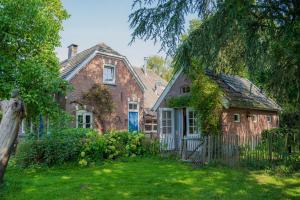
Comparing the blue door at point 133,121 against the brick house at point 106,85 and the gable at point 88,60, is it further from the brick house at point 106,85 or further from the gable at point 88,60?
the gable at point 88,60

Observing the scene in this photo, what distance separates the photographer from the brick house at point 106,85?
2173 cm

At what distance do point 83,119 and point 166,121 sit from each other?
20.6ft

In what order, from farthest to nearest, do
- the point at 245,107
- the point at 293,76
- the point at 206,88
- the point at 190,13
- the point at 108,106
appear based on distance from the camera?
the point at 108,106 < the point at 245,107 < the point at 206,88 < the point at 293,76 < the point at 190,13

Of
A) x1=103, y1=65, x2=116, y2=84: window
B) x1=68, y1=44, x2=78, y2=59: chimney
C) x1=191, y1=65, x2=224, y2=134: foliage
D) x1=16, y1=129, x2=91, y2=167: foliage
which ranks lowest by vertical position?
x1=16, y1=129, x2=91, y2=167: foliage

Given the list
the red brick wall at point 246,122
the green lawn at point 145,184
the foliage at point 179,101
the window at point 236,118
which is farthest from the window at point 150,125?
the green lawn at point 145,184

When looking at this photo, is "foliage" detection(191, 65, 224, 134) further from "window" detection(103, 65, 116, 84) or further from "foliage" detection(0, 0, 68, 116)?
"window" detection(103, 65, 116, 84)

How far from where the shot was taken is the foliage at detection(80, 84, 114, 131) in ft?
72.6

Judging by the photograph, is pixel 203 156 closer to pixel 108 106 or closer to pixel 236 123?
pixel 236 123

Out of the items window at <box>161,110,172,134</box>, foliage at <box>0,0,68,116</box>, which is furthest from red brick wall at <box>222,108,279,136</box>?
foliage at <box>0,0,68,116</box>

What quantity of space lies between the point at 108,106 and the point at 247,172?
13.7 m

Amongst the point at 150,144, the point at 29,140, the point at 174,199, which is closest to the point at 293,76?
the point at 174,199

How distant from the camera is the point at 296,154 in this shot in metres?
11.7

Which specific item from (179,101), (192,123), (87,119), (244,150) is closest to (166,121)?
(179,101)

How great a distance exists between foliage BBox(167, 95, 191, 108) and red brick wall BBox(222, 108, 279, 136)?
2.33 metres
